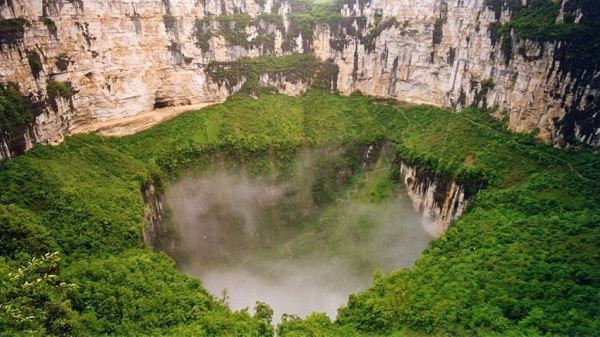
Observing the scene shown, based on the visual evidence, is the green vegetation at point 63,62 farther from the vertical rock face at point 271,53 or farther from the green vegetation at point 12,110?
the green vegetation at point 12,110

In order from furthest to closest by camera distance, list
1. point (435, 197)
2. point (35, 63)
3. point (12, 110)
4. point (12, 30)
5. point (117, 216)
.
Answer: point (435, 197), point (35, 63), point (12, 30), point (12, 110), point (117, 216)

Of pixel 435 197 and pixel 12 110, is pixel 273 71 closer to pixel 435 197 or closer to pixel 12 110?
pixel 435 197

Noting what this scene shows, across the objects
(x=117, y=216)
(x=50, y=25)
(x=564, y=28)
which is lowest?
(x=117, y=216)

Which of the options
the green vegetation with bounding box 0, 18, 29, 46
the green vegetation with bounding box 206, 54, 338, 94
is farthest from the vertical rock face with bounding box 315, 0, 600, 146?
the green vegetation with bounding box 0, 18, 29, 46

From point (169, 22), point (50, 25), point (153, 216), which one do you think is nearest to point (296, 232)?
point (153, 216)

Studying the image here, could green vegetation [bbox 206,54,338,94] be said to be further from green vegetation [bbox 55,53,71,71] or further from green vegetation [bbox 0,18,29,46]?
green vegetation [bbox 0,18,29,46]

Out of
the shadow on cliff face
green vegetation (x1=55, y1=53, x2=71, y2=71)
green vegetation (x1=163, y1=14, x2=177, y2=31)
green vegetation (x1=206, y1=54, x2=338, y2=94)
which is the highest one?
green vegetation (x1=163, y1=14, x2=177, y2=31)
